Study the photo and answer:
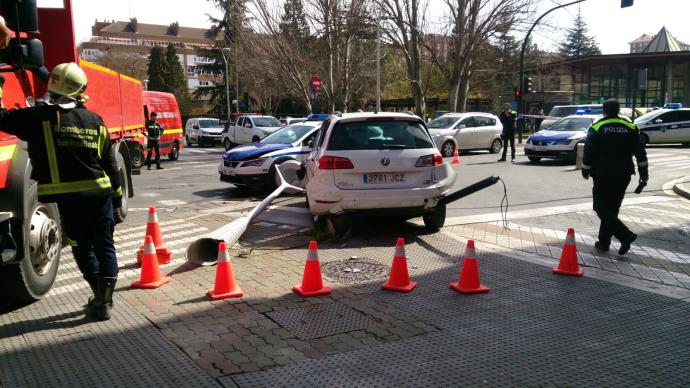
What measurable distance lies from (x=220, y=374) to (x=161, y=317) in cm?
130

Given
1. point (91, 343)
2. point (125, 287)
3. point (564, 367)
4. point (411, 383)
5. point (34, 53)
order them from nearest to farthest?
point (411, 383), point (564, 367), point (91, 343), point (34, 53), point (125, 287)

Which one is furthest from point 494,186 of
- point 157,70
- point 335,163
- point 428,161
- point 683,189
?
point 157,70

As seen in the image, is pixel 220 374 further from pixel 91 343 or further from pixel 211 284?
pixel 211 284

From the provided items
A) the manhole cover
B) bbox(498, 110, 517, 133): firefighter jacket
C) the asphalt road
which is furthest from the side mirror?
bbox(498, 110, 517, 133): firefighter jacket

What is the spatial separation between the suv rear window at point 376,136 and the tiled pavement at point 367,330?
1.59m

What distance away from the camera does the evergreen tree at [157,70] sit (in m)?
77.2

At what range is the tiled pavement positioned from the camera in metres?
3.69

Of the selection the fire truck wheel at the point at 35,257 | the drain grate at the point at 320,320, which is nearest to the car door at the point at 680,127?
the drain grate at the point at 320,320

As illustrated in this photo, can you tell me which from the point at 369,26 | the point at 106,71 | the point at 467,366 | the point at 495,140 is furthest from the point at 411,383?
the point at 369,26

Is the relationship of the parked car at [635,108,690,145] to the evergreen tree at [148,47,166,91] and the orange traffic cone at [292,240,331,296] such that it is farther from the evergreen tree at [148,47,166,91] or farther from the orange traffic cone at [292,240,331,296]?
the evergreen tree at [148,47,166,91]

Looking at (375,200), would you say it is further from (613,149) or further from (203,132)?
(203,132)

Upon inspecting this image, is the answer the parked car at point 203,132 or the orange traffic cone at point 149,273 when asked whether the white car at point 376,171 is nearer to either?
the orange traffic cone at point 149,273

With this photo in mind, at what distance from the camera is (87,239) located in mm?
4613

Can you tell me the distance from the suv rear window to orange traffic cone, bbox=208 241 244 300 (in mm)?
2778
